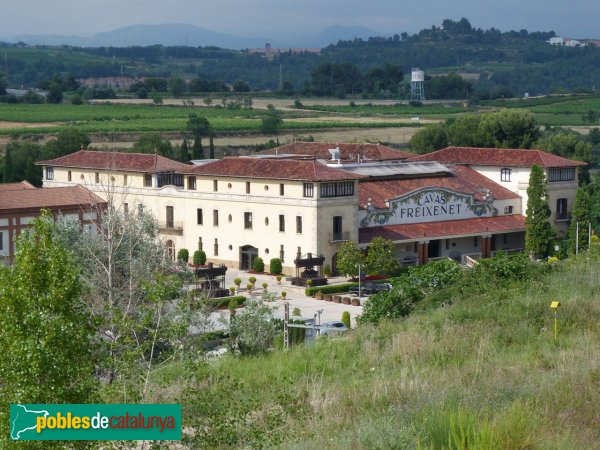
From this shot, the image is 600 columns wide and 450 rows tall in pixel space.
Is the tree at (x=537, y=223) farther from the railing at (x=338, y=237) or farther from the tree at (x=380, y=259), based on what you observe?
the railing at (x=338, y=237)

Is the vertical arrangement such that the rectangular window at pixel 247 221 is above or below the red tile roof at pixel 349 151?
below

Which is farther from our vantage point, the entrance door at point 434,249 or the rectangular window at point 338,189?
the entrance door at point 434,249

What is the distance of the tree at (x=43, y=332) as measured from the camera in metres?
14.7

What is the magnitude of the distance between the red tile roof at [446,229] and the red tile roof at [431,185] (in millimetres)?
1043

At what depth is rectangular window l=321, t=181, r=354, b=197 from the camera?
49.3 metres

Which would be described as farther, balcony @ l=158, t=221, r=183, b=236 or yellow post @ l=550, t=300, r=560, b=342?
balcony @ l=158, t=221, r=183, b=236

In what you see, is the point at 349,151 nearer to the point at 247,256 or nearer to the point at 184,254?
the point at 247,256

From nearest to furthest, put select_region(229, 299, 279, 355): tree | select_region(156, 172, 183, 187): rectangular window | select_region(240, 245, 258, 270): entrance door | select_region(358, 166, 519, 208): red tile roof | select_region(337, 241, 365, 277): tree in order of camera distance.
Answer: select_region(229, 299, 279, 355): tree → select_region(337, 241, 365, 277): tree → select_region(240, 245, 258, 270): entrance door → select_region(358, 166, 519, 208): red tile roof → select_region(156, 172, 183, 187): rectangular window

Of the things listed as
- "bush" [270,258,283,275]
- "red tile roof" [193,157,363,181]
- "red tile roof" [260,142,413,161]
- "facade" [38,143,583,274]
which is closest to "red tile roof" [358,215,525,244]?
"facade" [38,143,583,274]

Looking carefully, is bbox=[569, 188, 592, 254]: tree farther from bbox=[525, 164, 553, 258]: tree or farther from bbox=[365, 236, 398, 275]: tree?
bbox=[365, 236, 398, 275]: tree

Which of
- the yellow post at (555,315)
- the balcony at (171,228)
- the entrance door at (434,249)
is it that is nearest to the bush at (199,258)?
the balcony at (171,228)

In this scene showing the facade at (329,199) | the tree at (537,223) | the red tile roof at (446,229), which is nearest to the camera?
the facade at (329,199)

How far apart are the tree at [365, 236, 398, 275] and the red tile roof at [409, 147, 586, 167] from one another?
10005 mm

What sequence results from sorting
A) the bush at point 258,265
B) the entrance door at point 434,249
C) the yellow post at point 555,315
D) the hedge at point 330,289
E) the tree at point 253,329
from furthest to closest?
the entrance door at point 434,249 → the bush at point 258,265 → the hedge at point 330,289 → the tree at point 253,329 → the yellow post at point 555,315
